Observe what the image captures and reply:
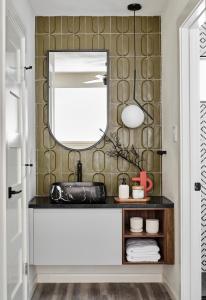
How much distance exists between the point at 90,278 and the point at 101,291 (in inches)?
9.6

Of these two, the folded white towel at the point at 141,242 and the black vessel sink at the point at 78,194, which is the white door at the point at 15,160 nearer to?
the black vessel sink at the point at 78,194

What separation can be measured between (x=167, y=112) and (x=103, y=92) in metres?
0.65

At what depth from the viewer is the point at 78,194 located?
323 centimetres

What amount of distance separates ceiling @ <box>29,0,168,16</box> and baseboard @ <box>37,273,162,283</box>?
2.39 metres

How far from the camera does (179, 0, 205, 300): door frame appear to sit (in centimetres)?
278

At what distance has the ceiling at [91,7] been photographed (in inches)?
131

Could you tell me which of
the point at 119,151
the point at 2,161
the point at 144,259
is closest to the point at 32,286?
the point at 144,259

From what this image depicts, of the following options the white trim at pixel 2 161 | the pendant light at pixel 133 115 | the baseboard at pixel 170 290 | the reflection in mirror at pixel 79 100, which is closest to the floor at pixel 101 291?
the baseboard at pixel 170 290

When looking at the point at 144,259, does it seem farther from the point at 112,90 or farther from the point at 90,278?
the point at 112,90

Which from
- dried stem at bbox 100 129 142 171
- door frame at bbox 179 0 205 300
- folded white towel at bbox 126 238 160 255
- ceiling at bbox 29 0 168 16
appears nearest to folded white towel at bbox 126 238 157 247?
folded white towel at bbox 126 238 160 255

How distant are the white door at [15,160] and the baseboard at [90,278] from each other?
0.60m

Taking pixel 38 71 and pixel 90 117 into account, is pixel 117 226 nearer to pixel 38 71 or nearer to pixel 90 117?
pixel 90 117

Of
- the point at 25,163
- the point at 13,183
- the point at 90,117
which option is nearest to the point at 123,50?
the point at 90,117

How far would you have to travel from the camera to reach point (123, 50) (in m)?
3.64
